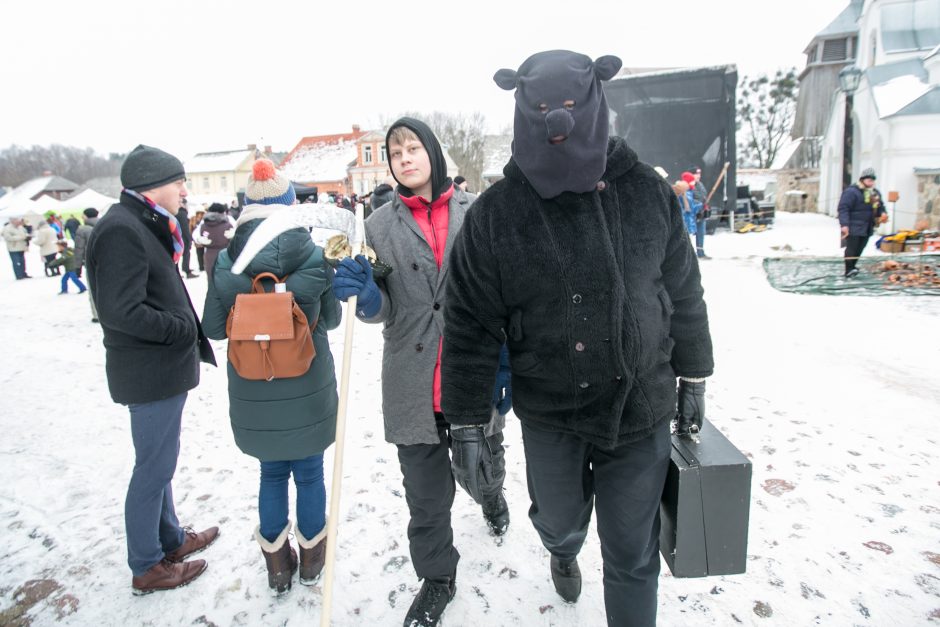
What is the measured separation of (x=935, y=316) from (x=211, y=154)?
209 ft

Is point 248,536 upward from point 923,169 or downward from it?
downward

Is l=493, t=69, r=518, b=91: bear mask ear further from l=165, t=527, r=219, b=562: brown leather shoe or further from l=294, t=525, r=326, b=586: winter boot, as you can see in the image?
l=165, t=527, r=219, b=562: brown leather shoe

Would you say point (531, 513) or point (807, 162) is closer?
point (531, 513)

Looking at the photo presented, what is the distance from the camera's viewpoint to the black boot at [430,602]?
2.39 m

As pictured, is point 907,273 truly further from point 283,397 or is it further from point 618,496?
point 283,397

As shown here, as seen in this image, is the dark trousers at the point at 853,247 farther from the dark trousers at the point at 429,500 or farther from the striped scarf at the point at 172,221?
the striped scarf at the point at 172,221

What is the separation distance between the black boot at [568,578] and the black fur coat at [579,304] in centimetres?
86

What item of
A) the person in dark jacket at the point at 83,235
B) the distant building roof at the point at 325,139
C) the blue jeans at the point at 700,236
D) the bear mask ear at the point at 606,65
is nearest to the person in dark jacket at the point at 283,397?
the bear mask ear at the point at 606,65

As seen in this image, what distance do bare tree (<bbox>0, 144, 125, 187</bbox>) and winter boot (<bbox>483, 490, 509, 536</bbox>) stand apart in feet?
309

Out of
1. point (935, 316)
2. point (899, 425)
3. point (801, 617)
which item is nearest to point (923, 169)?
point (935, 316)

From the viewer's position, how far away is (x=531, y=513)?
2.31 meters

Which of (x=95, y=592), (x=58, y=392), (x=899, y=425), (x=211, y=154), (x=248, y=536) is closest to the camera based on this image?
(x=95, y=592)

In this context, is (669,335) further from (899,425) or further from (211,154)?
(211,154)

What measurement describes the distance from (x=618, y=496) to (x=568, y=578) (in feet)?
2.38
